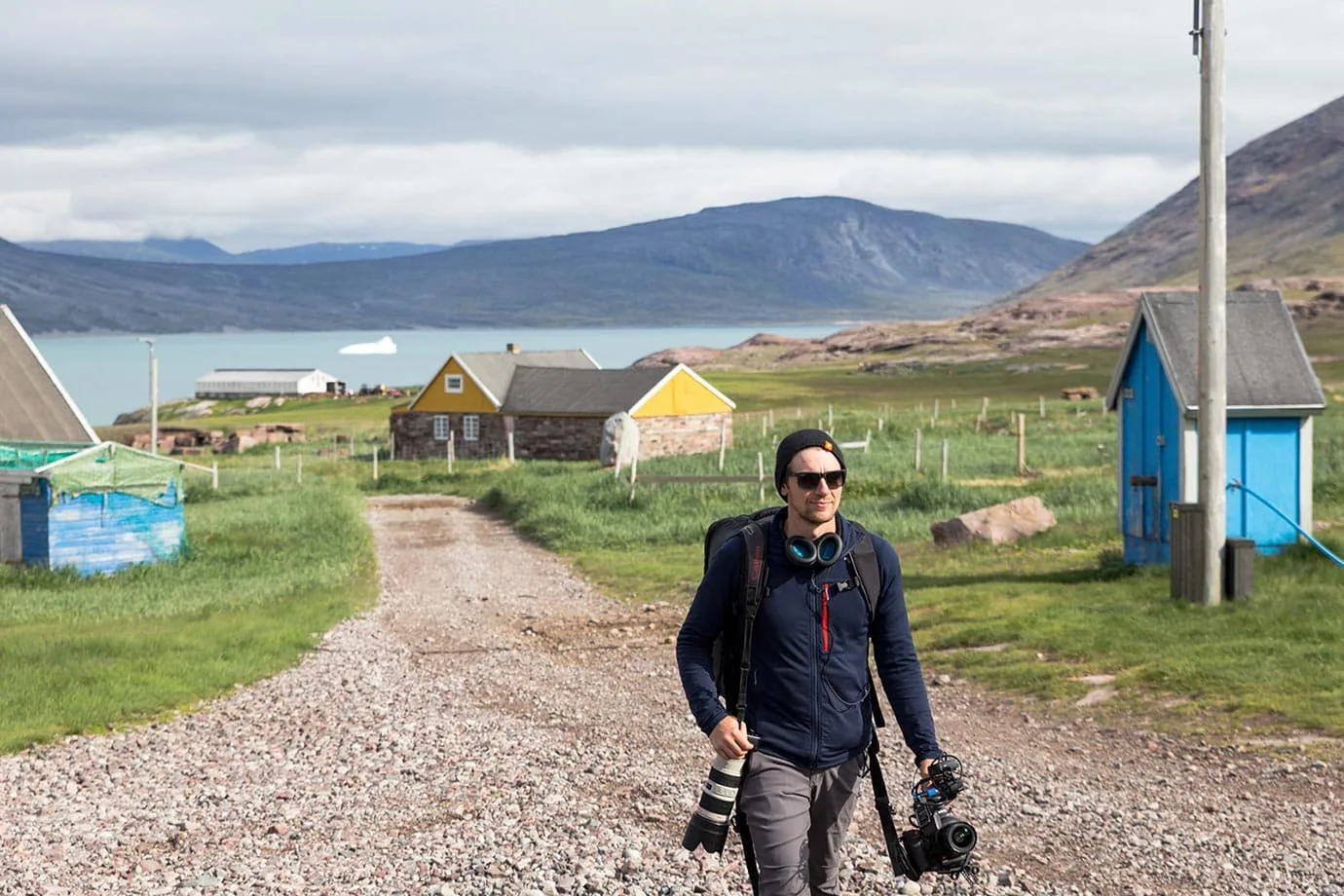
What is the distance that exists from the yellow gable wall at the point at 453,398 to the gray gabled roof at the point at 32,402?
2865cm

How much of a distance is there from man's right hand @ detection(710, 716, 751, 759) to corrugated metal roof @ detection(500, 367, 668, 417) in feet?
178

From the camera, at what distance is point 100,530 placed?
2864cm

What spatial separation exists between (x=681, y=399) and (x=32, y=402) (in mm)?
30917

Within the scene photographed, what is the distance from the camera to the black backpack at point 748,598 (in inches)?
255

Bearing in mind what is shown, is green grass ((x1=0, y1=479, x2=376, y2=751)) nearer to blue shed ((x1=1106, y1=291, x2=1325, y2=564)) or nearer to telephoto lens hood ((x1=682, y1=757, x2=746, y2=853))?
telephoto lens hood ((x1=682, y1=757, x2=746, y2=853))

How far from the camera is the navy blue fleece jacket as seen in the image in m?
6.48

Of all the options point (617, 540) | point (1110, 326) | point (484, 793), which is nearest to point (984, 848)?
point (484, 793)

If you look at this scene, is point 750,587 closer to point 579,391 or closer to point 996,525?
point 996,525

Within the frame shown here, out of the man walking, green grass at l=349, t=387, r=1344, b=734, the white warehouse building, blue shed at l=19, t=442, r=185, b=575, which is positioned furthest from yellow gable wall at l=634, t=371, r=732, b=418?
the white warehouse building

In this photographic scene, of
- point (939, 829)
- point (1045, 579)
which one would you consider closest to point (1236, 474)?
point (1045, 579)

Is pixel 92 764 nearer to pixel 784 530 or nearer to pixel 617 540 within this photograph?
pixel 784 530

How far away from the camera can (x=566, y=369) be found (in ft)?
219

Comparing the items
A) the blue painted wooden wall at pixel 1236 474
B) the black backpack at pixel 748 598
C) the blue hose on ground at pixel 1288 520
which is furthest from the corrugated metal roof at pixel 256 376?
the black backpack at pixel 748 598

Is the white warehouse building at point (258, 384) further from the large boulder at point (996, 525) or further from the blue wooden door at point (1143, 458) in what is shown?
the blue wooden door at point (1143, 458)
